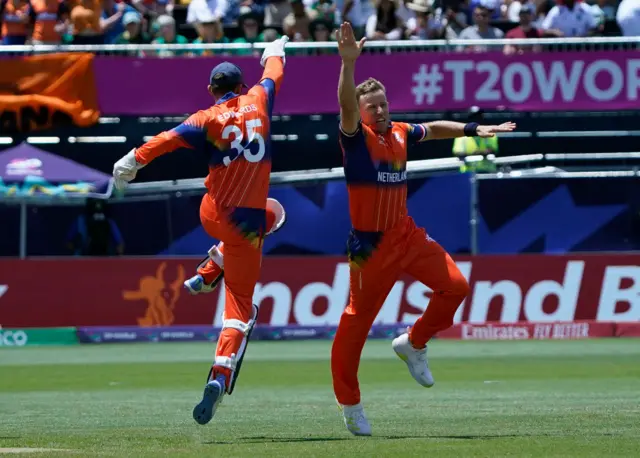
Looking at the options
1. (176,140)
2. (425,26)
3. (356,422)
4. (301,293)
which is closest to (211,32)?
(425,26)

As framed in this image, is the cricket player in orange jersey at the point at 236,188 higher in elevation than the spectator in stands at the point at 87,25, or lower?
higher

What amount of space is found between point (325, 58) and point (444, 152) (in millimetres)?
2505

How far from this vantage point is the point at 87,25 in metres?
20.8

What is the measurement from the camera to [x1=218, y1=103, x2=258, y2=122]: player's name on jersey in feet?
28.6

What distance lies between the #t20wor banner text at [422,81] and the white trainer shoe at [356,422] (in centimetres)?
1141

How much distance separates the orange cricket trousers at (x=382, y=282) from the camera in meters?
8.62

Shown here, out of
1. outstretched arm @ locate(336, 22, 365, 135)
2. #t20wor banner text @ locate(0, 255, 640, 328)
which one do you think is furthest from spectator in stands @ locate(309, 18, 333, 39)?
outstretched arm @ locate(336, 22, 365, 135)

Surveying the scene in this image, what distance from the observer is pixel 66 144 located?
70.2 ft

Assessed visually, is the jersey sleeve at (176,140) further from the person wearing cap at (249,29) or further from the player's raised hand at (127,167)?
the person wearing cap at (249,29)

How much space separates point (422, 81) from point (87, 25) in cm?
536

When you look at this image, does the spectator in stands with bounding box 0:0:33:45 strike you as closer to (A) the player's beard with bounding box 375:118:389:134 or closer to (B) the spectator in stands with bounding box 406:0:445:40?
(B) the spectator in stands with bounding box 406:0:445:40

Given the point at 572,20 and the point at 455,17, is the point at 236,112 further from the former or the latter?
the point at 455,17

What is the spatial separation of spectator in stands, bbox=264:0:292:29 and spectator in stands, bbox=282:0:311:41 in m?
0.62

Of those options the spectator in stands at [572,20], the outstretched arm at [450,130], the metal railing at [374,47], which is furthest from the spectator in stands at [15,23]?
the outstretched arm at [450,130]
